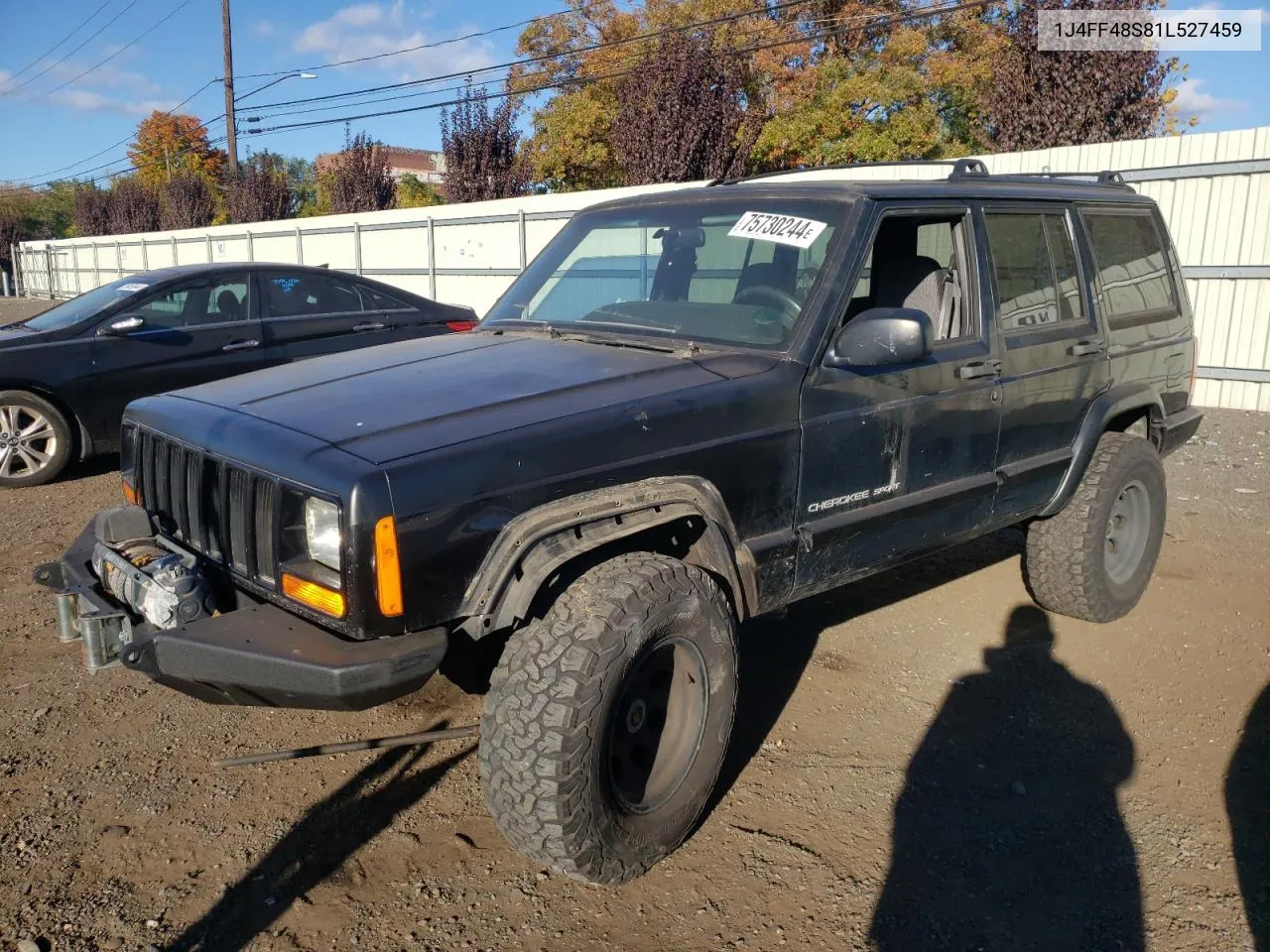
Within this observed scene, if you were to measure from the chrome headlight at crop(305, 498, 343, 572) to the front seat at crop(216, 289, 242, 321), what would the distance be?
18.6 ft

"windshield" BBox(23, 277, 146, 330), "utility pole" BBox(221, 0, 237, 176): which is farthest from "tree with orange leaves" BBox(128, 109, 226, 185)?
"windshield" BBox(23, 277, 146, 330)

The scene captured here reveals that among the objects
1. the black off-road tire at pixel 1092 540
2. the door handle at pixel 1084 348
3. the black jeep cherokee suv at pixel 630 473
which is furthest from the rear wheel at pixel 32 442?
the door handle at pixel 1084 348

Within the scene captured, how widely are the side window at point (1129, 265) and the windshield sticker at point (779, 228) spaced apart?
1712 mm

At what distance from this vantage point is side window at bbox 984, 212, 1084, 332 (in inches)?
155

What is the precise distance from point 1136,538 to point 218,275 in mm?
6584

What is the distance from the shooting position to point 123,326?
22.5 feet

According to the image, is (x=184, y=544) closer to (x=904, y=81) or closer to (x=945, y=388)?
(x=945, y=388)

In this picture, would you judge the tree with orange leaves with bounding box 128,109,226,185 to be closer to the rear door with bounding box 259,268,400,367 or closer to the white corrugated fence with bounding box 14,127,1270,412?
the white corrugated fence with bounding box 14,127,1270,412

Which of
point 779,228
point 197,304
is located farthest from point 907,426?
point 197,304

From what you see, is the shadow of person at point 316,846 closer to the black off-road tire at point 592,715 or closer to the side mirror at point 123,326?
the black off-road tire at point 592,715

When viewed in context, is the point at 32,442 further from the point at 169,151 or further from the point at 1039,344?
the point at 169,151

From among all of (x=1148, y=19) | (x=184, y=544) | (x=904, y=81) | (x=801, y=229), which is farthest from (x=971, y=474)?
(x=904, y=81)

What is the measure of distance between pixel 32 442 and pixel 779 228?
237 inches

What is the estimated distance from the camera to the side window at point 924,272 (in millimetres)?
3842
